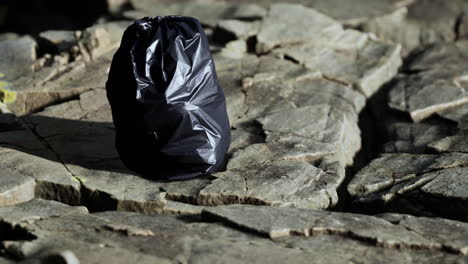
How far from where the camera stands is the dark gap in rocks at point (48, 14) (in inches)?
288

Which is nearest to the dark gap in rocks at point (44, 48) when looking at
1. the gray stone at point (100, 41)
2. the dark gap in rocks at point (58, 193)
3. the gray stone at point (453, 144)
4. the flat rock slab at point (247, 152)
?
the gray stone at point (100, 41)

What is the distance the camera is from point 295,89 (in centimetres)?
501

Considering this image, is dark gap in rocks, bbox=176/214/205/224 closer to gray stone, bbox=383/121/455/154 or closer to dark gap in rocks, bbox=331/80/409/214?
dark gap in rocks, bbox=331/80/409/214

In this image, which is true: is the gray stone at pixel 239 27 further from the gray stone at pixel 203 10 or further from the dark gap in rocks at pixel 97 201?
the dark gap in rocks at pixel 97 201

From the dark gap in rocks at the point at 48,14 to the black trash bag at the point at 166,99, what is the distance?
139 inches

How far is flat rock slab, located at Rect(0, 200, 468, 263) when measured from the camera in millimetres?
2861

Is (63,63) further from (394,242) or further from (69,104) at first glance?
(394,242)

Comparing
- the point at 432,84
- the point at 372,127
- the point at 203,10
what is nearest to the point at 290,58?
the point at 372,127

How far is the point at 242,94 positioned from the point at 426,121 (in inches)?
50.4

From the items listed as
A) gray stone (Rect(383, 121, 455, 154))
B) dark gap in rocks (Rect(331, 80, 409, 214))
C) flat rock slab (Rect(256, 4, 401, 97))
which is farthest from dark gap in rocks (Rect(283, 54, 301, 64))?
gray stone (Rect(383, 121, 455, 154))

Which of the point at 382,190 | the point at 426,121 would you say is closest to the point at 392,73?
the point at 426,121

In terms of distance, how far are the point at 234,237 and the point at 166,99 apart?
896mm

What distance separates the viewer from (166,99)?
3.58 m

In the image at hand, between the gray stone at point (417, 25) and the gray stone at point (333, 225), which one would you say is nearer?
the gray stone at point (333, 225)
